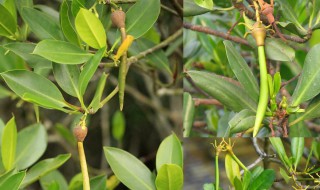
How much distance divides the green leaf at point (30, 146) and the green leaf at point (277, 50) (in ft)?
1.41

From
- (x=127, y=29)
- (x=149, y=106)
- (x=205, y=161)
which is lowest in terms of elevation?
(x=149, y=106)

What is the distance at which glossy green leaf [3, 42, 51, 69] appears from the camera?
83 cm

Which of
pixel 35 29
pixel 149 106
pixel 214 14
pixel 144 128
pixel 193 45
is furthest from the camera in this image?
pixel 144 128

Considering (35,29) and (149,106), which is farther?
(149,106)

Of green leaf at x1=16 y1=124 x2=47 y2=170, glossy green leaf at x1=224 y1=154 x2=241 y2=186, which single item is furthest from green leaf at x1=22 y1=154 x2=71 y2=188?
glossy green leaf at x1=224 y1=154 x2=241 y2=186

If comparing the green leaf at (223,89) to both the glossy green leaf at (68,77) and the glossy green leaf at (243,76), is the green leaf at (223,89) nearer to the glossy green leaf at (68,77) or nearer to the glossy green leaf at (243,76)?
the glossy green leaf at (243,76)

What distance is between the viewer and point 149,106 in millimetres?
2098

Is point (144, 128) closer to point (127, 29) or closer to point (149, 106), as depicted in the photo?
point (149, 106)

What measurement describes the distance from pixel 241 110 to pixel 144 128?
5.35 feet

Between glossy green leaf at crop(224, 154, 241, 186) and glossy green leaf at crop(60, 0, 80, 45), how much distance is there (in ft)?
0.84

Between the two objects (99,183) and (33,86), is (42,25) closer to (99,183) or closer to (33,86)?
(33,86)

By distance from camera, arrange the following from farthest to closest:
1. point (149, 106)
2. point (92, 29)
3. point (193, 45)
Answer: point (149, 106) → point (193, 45) → point (92, 29)

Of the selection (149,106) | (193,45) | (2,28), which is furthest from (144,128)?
(2,28)

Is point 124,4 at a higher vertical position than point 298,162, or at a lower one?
higher
